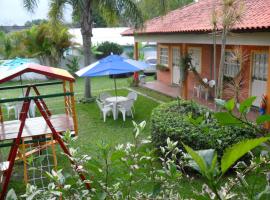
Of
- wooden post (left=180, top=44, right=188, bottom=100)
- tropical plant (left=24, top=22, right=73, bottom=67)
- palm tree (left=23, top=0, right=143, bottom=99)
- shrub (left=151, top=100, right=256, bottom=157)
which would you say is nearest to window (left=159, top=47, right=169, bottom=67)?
palm tree (left=23, top=0, right=143, bottom=99)

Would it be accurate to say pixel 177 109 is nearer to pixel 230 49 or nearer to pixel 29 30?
pixel 230 49

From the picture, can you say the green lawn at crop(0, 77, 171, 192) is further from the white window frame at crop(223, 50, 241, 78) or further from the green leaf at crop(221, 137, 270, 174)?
the green leaf at crop(221, 137, 270, 174)

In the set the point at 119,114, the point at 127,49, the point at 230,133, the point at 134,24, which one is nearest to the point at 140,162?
the point at 230,133

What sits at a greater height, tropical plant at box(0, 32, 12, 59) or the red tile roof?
the red tile roof

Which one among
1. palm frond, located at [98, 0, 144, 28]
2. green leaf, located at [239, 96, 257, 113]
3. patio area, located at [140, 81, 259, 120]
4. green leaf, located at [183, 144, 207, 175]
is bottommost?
patio area, located at [140, 81, 259, 120]

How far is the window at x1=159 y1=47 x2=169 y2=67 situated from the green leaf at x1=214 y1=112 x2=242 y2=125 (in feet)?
57.7

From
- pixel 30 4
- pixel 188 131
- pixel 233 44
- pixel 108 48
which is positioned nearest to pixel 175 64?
pixel 233 44

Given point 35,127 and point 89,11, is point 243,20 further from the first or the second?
point 89,11

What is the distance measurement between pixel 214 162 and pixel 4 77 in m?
5.56

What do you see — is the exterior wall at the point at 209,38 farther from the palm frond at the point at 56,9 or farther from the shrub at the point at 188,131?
the palm frond at the point at 56,9

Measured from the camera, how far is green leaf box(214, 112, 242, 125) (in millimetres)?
1217

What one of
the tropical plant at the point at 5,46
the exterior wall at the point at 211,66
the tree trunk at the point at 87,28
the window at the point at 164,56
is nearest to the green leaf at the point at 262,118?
the exterior wall at the point at 211,66

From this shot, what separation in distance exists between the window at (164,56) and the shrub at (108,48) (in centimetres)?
1016

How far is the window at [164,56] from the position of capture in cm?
1873
